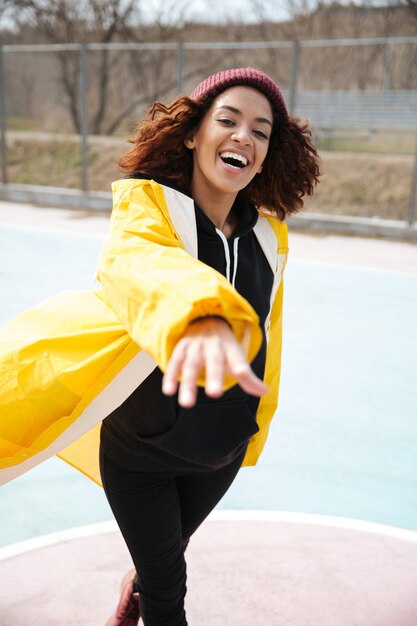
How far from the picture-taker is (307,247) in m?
8.96

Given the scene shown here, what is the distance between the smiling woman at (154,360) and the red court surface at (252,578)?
0.52 metres

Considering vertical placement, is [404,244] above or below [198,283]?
below

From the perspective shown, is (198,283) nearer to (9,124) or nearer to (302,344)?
(302,344)

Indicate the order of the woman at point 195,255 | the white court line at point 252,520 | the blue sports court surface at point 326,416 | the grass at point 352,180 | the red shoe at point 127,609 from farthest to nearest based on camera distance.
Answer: the grass at point 352,180
the blue sports court surface at point 326,416
the white court line at point 252,520
the red shoe at point 127,609
the woman at point 195,255

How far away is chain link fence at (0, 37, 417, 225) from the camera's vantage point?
11.9 meters

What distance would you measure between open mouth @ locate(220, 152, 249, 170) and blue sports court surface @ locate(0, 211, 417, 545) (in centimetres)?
178

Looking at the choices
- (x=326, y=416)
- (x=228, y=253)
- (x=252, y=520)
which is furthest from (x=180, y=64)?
(x=228, y=253)

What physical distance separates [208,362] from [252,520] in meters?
1.99

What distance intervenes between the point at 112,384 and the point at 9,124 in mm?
18306

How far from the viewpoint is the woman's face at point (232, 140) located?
185 centimetres

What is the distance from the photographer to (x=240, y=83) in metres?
1.90

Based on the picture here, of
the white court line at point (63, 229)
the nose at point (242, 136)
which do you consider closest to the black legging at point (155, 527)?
the nose at point (242, 136)

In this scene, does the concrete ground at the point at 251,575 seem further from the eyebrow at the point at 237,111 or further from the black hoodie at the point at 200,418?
the eyebrow at the point at 237,111

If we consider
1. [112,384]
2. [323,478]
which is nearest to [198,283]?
[112,384]
